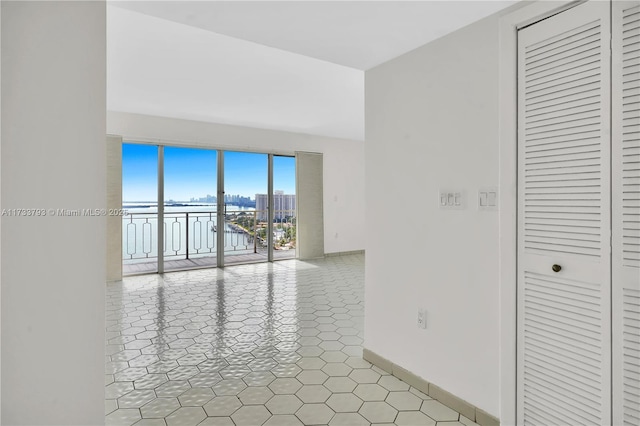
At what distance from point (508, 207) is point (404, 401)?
133cm

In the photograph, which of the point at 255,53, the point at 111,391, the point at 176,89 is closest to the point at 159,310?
the point at 111,391

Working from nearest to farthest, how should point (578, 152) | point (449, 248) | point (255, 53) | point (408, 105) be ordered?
1. point (578, 152)
2. point (449, 248)
3. point (408, 105)
4. point (255, 53)

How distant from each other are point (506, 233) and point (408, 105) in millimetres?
1086

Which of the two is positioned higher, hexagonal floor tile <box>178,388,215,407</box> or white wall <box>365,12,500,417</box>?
white wall <box>365,12,500,417</box>

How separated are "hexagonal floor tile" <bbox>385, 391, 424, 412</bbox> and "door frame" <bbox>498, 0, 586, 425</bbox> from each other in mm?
489

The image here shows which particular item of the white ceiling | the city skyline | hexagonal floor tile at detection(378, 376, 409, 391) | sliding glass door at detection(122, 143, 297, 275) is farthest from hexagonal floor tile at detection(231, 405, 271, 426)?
the city skyline

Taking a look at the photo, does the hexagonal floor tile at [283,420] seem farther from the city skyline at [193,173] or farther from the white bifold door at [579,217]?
the city skyline at [193,173]

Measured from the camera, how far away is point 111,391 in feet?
7.60

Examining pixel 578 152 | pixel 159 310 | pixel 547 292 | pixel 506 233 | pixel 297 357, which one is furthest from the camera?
pixel 159 310

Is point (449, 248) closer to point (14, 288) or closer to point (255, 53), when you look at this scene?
point (14, 288)

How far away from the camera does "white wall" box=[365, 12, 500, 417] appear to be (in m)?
1.99

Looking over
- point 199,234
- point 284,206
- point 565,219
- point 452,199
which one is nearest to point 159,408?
point 452,199

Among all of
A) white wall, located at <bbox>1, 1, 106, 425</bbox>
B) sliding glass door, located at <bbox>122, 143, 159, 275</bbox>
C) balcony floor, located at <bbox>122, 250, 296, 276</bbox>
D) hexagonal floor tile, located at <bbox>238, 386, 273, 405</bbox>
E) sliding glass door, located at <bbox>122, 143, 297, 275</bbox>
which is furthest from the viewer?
balcony floor, located at <bbox>122, 250, 296, 276</bbox>

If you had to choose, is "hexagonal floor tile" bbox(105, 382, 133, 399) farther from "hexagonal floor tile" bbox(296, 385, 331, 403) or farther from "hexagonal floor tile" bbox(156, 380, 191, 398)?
"hexagonal floor tile" bbox(296, 385, 331, 403)
